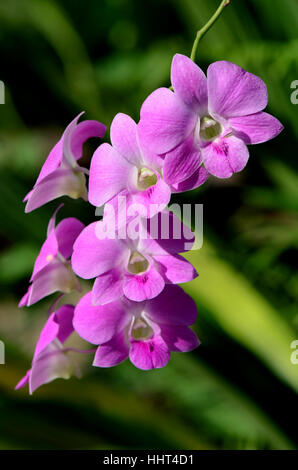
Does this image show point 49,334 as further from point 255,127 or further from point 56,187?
point 255,127

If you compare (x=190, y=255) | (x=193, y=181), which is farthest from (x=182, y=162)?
(x=190, y=255)

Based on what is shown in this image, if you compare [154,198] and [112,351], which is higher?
[154,198]

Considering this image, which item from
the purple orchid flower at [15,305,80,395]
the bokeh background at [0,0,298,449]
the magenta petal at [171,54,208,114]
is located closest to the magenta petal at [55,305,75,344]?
the purple orchid flower at [15,305,80,395]

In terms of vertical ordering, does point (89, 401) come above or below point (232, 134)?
below

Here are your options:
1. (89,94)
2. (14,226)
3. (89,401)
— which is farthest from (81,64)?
(89,401)

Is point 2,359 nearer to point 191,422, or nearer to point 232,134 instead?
point 191,422
